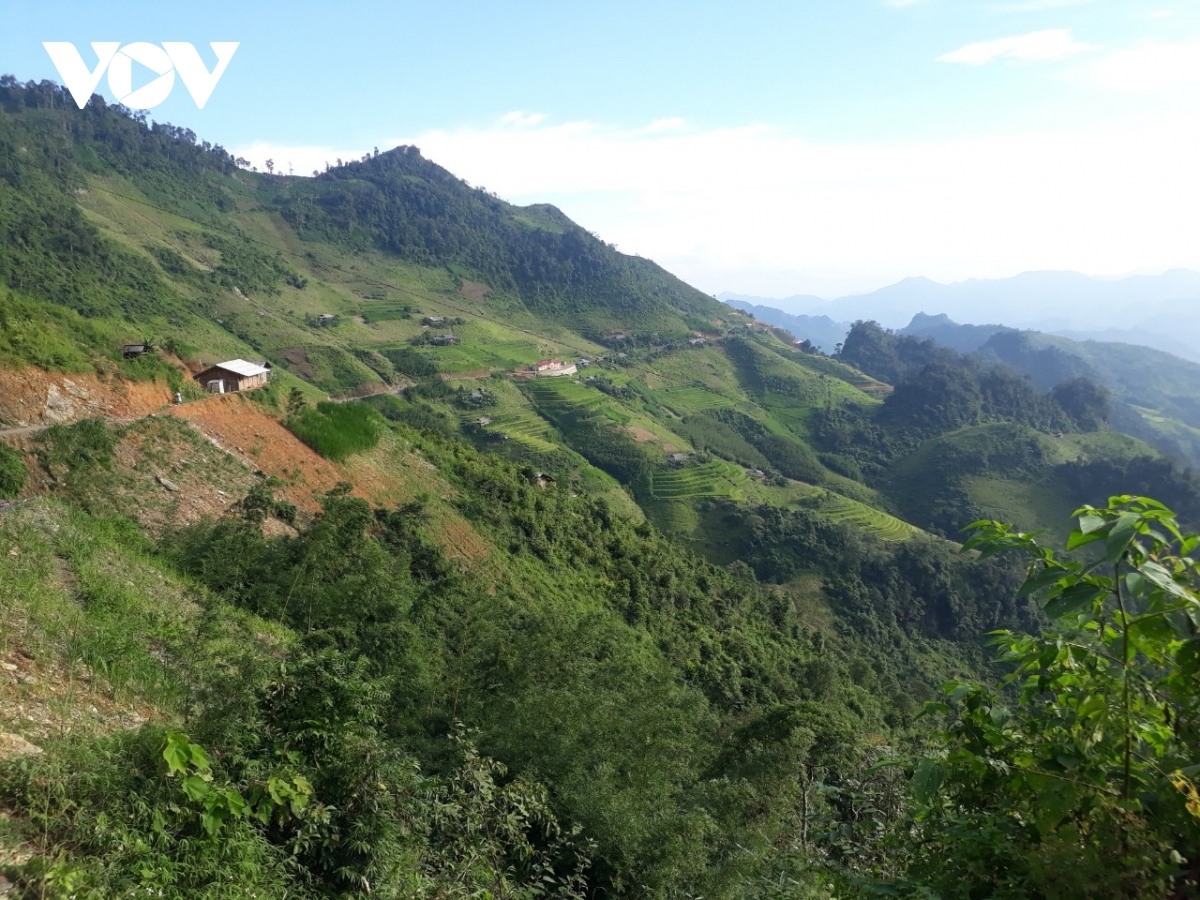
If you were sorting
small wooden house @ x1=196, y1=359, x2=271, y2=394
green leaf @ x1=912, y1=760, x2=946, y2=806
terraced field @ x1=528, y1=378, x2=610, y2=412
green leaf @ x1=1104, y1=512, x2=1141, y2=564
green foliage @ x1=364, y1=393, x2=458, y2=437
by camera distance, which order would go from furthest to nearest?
terraced field @ x1=528, y1=378, x2=610, y2=412 < green foliage @ x1=364, y1=393, x2=458, y2=437 < small wooden house @ x1=196, y1=359, x2=271, y2=394 < green leaf @ x1=912, y1=760, x2=946, y2=806 < green leaf @ x1=1104, y1=512, x2=1141, y2=564

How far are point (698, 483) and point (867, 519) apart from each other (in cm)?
1726

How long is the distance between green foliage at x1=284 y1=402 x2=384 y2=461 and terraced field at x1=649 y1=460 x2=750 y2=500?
4033 centimetres

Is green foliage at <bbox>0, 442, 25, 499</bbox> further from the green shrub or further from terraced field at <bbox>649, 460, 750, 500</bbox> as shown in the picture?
terraced field at <bbox>649, 460, 750, 500</bbox>

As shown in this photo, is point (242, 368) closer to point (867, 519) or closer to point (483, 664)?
point (483, 664)

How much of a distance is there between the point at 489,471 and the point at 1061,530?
65.8m

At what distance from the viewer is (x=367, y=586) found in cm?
1522

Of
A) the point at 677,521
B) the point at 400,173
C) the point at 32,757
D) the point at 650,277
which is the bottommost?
the point at 677,521

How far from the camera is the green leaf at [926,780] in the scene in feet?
8.31

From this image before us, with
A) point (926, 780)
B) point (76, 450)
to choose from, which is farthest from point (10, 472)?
point (926, 780)

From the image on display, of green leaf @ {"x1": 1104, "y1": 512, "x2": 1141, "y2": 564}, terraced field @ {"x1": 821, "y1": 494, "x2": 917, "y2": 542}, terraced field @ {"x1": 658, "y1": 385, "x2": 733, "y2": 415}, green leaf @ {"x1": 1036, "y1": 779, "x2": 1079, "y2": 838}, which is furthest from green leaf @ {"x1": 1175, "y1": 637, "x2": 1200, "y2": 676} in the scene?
terraced field @ {"x1": 658, "y1": 385, "x2": 733, "y2": 415}

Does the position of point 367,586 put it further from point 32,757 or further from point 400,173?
point 400,173

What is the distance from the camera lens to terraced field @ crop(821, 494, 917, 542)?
6531 centimetres

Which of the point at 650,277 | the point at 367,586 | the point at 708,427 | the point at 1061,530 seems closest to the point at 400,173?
the point at 650,277

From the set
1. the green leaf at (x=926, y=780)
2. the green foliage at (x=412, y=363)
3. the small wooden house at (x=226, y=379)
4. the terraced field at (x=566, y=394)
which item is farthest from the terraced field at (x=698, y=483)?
the green leaf at (x=926, y=780)
